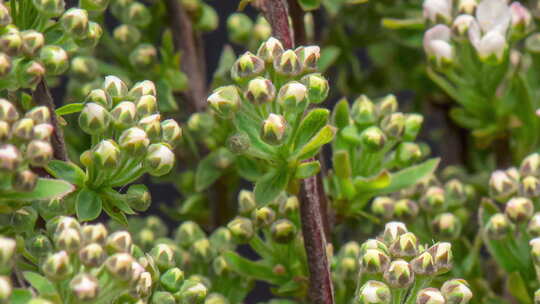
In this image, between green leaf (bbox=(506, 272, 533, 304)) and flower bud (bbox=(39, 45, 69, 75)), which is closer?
flower bud (bbox=(39, 45, 69, 75))

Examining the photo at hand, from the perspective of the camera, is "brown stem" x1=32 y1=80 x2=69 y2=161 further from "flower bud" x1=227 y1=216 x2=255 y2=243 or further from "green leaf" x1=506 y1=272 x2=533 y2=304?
"green leaf" x1=506 y1=272 x2=533 y2=304

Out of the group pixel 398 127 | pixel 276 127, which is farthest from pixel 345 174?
pixel 276 127

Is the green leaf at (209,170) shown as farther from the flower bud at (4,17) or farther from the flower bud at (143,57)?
the flower bud at (4,17)

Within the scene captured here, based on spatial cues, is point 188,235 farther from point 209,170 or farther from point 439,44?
point 439,44

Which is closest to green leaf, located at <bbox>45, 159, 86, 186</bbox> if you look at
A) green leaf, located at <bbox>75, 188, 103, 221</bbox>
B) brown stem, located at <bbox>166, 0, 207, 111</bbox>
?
green leaf, located at <bbox>75, 188, 103, 221</bbox>

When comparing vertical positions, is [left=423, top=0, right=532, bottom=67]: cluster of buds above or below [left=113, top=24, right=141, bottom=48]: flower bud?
below

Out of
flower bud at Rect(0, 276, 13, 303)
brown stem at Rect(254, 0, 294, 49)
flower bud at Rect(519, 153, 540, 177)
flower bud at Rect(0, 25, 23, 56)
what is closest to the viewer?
flower bud at Rect(0, 276, 13, 303)

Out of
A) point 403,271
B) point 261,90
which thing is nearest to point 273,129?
point 261,90
